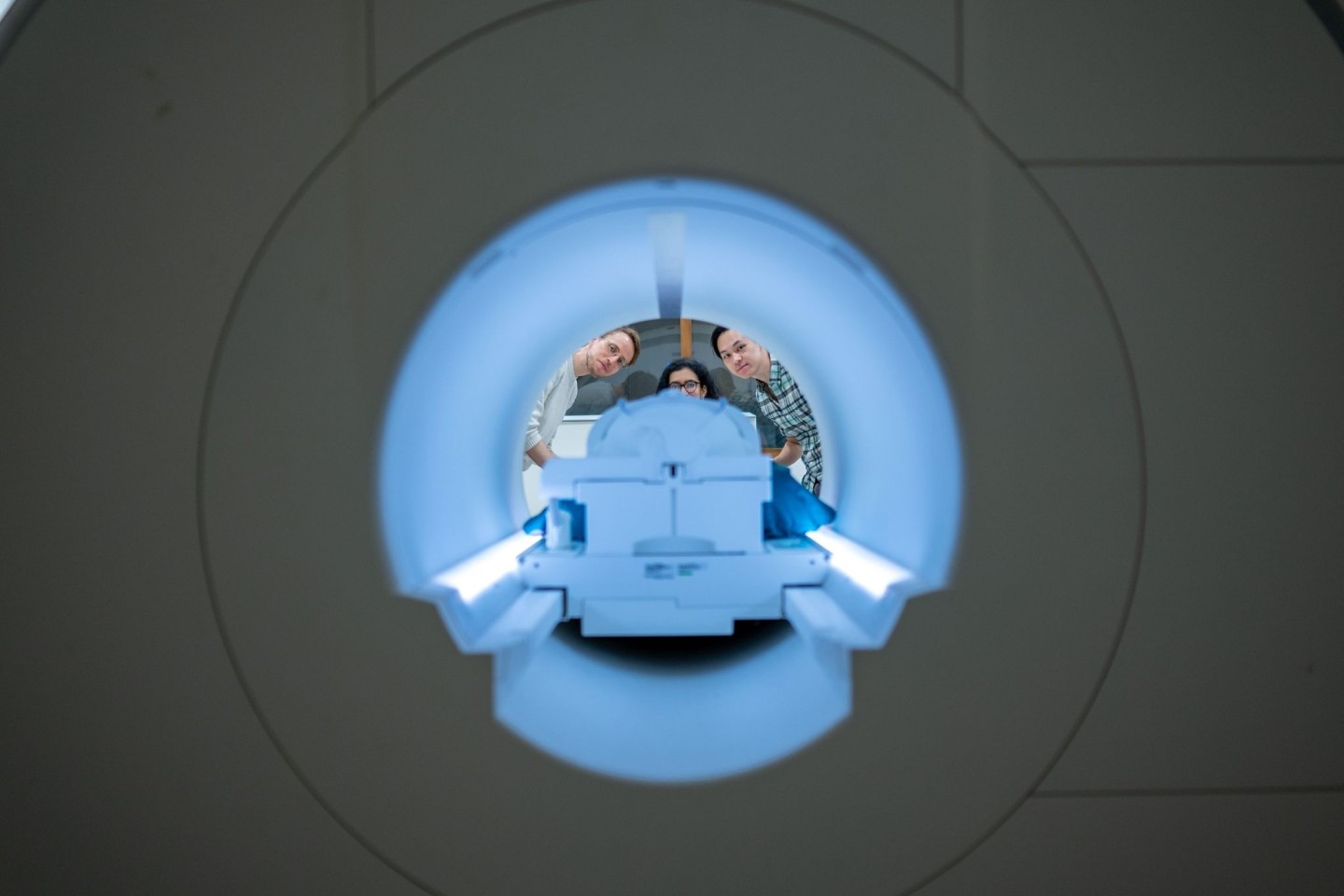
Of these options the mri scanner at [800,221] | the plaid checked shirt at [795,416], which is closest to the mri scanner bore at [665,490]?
the mri scanner at [800,221]

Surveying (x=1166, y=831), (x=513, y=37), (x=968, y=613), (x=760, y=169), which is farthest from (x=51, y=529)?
(x=1166, y=831)

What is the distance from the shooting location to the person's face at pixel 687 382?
142 inches

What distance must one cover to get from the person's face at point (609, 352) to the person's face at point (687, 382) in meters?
0.22

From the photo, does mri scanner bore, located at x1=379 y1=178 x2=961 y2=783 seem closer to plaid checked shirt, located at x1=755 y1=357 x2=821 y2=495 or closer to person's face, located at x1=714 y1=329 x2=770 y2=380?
person's face, located at x1=714 y1=329 x2=770 y2=380

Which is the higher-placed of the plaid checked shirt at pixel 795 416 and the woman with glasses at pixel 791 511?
the plaid checked shirt at pixel 795 416

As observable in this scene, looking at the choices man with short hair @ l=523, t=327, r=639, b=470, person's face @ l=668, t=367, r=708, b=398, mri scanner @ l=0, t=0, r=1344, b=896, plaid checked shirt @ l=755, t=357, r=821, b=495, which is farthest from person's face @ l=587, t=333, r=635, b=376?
mri scanner @ l=0, t=0, r=1344, b=896

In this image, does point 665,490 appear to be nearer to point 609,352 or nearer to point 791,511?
point 791,511

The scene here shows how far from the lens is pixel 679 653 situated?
1.56 meters

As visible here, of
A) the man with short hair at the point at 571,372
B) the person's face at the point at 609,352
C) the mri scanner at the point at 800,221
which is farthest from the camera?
the person's face at the point at 609,352

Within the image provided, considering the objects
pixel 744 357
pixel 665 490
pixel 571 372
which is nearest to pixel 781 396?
pixel 744 357

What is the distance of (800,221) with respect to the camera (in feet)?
2.97

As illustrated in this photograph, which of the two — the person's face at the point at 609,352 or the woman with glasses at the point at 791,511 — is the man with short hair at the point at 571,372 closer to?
the person's face at the point at 609,352

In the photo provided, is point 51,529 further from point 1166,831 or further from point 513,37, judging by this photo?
point 1166,831

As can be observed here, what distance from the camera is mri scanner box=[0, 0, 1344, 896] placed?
2.86ft
